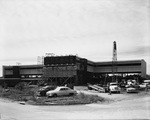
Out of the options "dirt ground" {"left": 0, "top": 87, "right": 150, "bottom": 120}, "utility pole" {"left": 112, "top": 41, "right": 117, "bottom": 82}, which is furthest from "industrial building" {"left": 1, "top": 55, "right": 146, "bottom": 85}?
"dirt ground" {"left": 0, "top": 87, "right": 150, "bottom": 120}

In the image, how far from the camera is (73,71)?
71375mm

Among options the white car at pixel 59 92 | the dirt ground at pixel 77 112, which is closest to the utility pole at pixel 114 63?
the white car at pixel 59 92

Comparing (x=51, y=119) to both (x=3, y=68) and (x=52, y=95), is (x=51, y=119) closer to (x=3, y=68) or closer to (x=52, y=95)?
(x=52, y=95)

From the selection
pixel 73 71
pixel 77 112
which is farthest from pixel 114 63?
pixel 77 112

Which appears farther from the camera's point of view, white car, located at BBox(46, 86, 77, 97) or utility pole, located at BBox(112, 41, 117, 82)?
utility pole, located at BBox(112, 41, 117, 82)

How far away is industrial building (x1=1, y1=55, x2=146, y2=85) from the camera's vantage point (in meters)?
72.2

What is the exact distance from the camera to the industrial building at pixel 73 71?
72.2 meters

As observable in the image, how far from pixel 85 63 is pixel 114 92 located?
4304cm

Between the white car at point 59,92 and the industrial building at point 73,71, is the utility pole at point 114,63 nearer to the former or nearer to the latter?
the industrial building at point 73,71

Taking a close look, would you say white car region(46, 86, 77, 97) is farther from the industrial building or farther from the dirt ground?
the industrial building

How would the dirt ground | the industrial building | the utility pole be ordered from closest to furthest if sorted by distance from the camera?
the dirt ground
the industrial building
the utility pole

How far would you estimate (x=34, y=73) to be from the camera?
306 ft

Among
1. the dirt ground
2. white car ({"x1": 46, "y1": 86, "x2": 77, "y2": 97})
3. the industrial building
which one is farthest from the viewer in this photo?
the industrial building

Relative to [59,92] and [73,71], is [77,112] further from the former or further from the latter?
[73,71]
